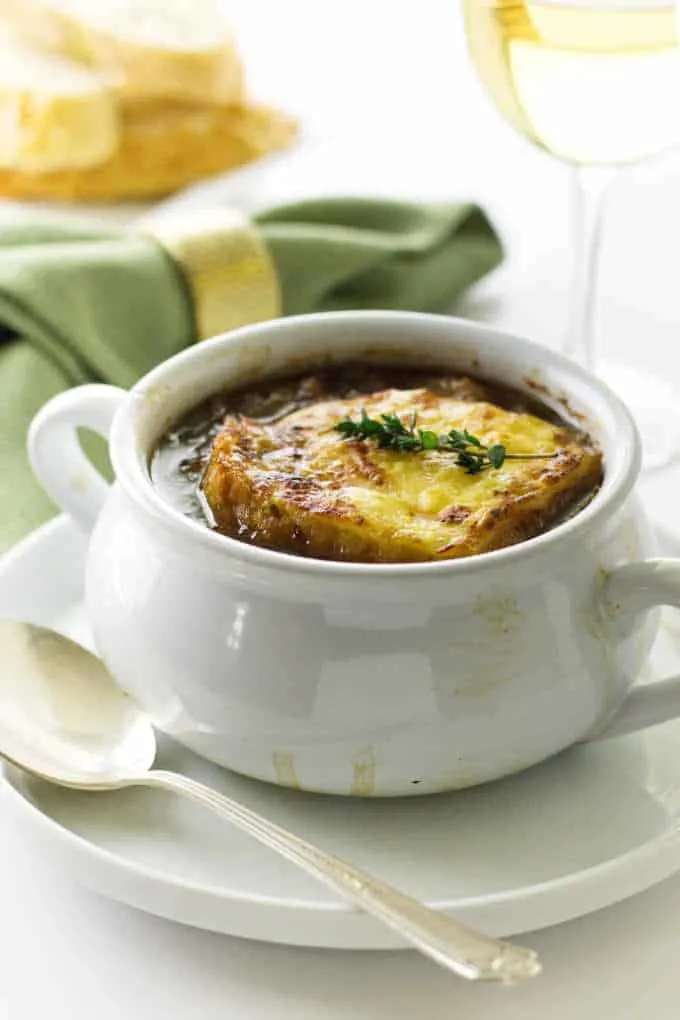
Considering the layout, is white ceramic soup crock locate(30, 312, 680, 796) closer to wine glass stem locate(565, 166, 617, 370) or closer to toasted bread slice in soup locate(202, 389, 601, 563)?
toasted bread slice in soup locate(202, 389, 601, 563)

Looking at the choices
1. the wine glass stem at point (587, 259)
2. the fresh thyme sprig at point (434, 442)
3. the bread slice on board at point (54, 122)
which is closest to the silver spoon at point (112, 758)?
the fresh thyme sprig at point (434, 442)

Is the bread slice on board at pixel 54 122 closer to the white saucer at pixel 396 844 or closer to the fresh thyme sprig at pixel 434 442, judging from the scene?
the fresh thyme sprig at pixel 434 442

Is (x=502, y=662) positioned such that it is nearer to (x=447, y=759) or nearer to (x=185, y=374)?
(x=447, y=759)

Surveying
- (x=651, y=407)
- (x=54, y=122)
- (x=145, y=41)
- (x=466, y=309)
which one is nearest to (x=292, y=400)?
(x=651, y=407)

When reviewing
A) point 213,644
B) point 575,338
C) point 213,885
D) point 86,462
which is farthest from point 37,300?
point 213,885

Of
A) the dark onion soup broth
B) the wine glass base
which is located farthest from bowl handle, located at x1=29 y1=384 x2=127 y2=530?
the wine glass base

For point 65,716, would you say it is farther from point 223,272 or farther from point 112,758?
point 223,272
